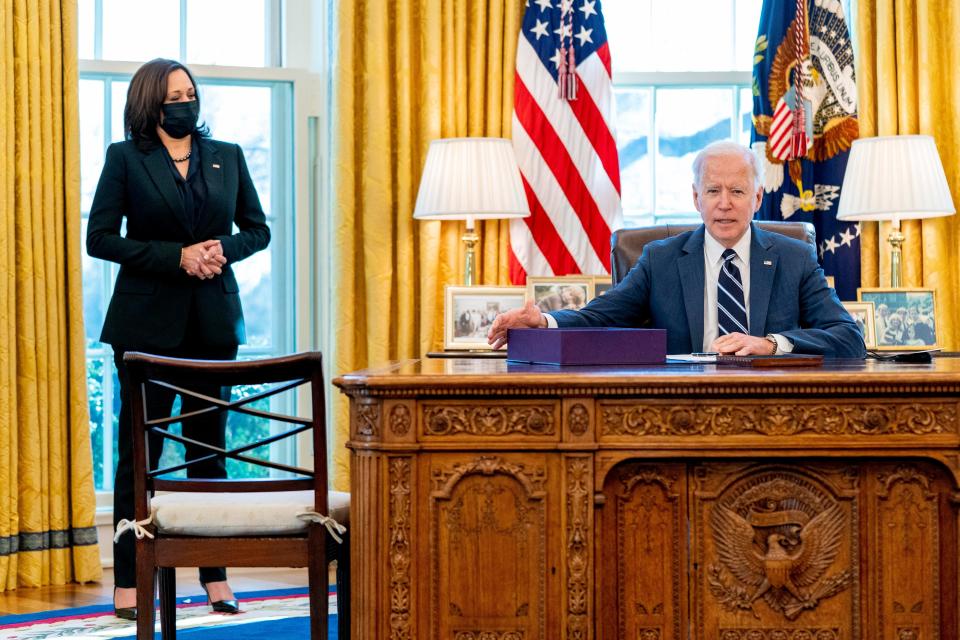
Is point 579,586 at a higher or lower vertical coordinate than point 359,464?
lower

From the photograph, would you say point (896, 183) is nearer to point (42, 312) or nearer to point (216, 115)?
Result: point (216, 115)

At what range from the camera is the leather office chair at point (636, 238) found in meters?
3.54

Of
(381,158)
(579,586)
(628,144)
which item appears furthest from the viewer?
(628,144)

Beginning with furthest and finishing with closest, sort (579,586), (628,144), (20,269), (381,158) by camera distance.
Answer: (628,144), (381,158), (20,269), (579,586)

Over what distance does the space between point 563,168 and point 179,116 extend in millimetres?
1542

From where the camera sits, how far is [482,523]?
87.9 inches

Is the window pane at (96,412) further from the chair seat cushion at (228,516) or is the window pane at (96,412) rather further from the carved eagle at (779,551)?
the carved eagle at (779,551)

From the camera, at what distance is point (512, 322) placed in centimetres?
285

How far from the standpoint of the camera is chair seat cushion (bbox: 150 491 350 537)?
2535 mm

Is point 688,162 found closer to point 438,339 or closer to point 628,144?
point 628,144

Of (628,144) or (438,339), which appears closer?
(438,339)

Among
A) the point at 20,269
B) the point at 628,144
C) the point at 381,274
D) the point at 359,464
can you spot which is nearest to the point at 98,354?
the point at 20,269

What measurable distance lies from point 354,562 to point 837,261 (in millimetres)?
2862

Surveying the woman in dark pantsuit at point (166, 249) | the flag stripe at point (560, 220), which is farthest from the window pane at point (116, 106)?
the flag stripe at point (560, 220)
